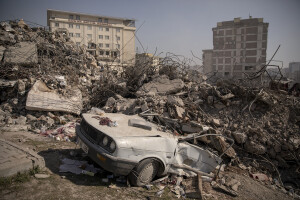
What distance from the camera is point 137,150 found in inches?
120

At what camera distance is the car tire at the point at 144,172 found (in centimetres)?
316

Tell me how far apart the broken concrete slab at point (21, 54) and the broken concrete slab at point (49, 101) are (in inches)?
86.3

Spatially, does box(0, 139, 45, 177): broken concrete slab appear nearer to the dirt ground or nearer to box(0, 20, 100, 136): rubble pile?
the dirt ground

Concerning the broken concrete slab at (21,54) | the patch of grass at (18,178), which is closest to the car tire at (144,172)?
the patch of grass at (18,178)

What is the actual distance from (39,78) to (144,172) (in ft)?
20.8

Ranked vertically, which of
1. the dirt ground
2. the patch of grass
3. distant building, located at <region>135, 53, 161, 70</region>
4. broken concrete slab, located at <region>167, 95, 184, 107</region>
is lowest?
the dirt ground

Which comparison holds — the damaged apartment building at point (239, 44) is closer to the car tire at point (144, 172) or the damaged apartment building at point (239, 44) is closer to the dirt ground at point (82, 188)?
the dirt ground at point (82, 188)

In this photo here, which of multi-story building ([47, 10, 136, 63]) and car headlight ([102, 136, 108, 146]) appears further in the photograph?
multi-story building ([47, 10, 136, 63])

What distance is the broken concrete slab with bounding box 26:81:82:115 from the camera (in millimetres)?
6402

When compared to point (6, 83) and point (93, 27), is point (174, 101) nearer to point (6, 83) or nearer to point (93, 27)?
point (6, 83)

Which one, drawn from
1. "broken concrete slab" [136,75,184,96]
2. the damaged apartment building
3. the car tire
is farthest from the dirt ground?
the damaged apartment building

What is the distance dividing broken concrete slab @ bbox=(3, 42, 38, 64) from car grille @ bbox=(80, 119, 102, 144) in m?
6.57

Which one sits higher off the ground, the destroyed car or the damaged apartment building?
the damaged apartment building

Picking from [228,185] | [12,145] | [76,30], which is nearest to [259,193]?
[228,185]
